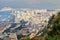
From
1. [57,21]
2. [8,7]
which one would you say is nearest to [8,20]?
[8,7]

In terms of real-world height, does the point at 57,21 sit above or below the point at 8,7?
above

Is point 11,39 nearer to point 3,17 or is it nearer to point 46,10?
point 3,17

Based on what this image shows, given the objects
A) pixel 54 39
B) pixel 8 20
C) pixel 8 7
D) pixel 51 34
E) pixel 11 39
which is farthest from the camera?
pixel 8 7

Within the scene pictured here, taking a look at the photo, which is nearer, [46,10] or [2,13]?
[2,13]

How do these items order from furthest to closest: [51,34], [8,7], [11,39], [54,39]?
[8,7] < [11,39] < [51,34] < [54,39]

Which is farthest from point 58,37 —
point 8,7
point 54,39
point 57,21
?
point 8,7

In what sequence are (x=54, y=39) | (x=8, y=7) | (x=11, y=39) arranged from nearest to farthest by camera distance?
(x=54, y=39) → (x=11, y=39) → (x=8, y=7)

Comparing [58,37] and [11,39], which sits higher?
[58,37]

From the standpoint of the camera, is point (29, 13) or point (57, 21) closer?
point (57, 21)

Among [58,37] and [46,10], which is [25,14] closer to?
[46,10]
